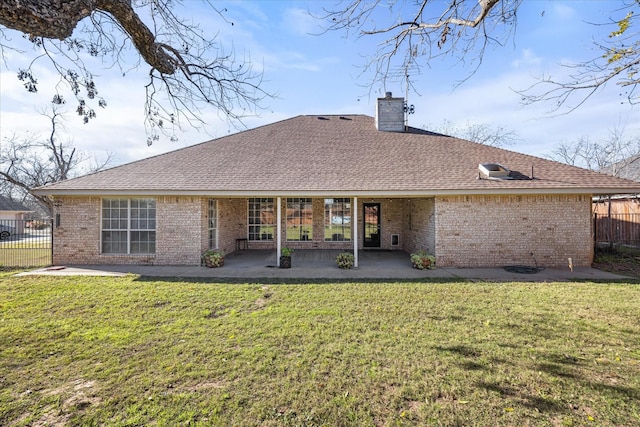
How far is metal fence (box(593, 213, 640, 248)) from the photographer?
533 inches

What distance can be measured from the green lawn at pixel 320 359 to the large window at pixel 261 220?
282 inches

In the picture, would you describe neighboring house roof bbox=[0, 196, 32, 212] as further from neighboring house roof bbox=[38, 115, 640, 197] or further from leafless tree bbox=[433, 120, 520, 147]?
leafless tree bbox=[433, 120, 520, 147]

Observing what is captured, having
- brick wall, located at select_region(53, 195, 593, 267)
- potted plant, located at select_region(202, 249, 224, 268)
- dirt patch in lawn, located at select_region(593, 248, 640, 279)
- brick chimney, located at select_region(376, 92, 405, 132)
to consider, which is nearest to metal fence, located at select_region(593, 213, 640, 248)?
dirt patch in lawn, located at select_region(593, 248, 640, 279)

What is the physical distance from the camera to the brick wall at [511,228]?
9.91 meters

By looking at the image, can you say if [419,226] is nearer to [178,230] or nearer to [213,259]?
[213,259]

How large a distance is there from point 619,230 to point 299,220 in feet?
48.9

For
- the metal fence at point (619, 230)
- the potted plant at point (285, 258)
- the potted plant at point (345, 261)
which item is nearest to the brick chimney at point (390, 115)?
the potted plant at point (345, 261)

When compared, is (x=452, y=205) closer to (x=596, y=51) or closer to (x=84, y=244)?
(x=596, y=51)

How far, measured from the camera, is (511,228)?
391 inches

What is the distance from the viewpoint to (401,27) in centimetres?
525

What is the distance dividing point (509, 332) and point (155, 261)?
10.1 m

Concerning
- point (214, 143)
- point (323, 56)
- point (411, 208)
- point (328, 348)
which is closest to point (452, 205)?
point (411, 208)

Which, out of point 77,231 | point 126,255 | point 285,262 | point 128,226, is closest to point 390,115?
point 285,262

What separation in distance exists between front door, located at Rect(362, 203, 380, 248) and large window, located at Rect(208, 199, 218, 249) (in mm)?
6404
